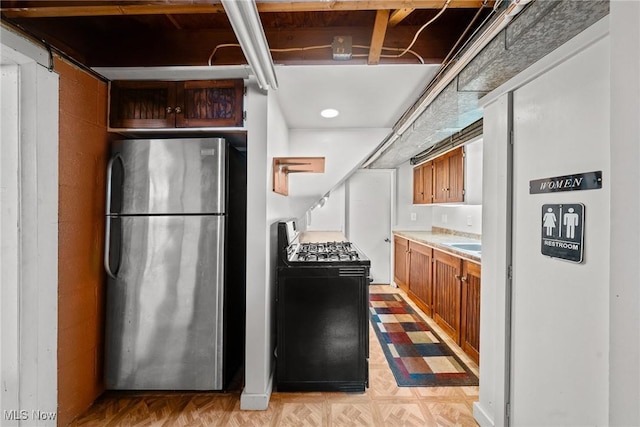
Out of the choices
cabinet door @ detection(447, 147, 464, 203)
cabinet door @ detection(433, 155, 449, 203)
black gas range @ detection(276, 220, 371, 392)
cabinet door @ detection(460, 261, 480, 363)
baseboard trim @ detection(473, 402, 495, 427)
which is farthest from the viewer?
cabinet door @ detection(433, 155, 449, 203)

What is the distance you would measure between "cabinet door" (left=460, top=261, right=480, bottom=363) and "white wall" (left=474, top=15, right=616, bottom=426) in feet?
2.06

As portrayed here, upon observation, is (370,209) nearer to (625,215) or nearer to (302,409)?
(302,409)

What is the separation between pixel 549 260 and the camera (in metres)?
1.37

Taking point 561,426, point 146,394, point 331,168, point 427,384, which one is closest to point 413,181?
point 331,168

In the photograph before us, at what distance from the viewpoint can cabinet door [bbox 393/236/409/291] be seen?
4501mm

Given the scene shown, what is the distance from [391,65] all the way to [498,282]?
4.78ft

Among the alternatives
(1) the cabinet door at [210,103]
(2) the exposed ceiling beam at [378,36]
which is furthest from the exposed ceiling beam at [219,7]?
(1) the cabinet door at [210,103]

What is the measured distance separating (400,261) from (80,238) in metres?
4.13

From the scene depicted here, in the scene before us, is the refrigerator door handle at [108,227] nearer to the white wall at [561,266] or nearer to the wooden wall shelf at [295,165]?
the wooden wall shelf at [295,165]

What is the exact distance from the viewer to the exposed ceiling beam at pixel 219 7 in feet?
4.20

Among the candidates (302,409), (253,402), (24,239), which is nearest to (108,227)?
(24,239)

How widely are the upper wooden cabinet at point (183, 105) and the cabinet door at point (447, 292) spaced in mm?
2388

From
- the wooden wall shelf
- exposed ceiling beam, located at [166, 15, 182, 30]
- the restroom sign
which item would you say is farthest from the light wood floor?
exposed ceiling beam, located at [166, 15, 182, 30]

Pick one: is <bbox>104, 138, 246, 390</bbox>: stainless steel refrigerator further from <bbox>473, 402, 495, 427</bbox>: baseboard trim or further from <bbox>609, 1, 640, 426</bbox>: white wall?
<bbox>609, 1, 640, 426</bbox>: white wall
